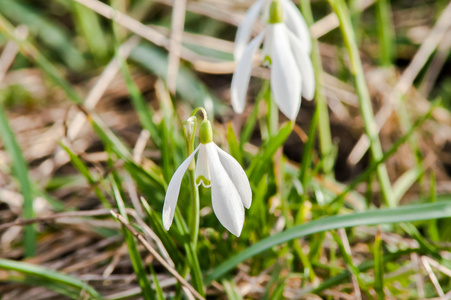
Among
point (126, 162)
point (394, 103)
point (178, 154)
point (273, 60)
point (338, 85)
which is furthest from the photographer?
point (338, 85)

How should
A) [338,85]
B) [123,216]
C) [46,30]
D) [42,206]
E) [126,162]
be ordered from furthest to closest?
[46,30] < [338,85] < [42,206] < [126,162] < [123,216]

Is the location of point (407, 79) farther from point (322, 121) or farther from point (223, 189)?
point (223, 189)

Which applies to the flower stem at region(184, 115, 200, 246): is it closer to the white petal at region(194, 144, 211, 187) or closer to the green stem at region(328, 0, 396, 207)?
the white petal at region(194, 144, 211, 187)

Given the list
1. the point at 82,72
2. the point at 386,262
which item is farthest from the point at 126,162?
the point at 82,72

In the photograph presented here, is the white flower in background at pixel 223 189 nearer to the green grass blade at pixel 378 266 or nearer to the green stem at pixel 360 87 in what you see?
the green grass blade at pixel 378 266

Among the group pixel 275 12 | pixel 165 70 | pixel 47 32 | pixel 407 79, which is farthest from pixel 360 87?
pixel 47 32

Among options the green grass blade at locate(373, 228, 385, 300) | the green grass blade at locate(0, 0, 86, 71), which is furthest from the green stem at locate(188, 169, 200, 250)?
the green grass blade at locate(0, 0, 86, 71)

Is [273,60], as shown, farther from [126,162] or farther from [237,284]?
[237,284]
